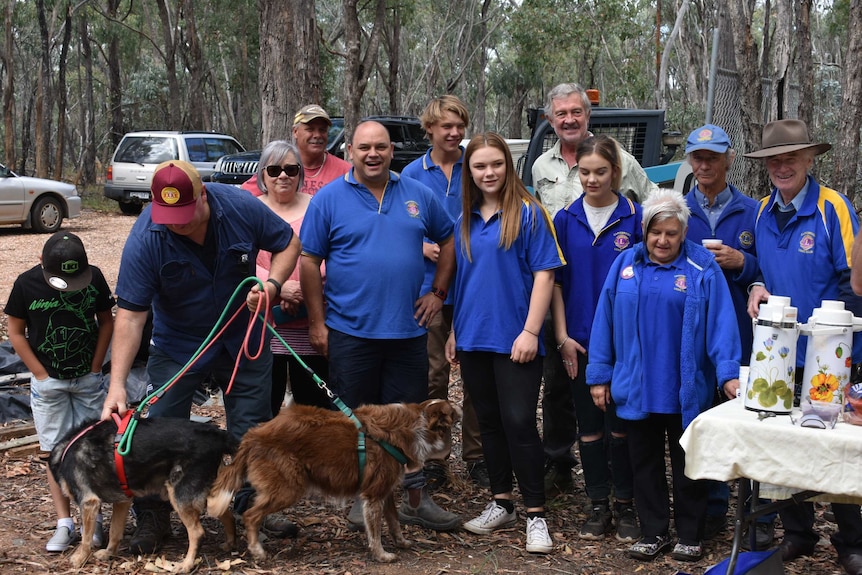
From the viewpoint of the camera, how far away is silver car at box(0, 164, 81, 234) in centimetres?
1703

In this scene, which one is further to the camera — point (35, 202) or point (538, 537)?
point (35, 202)

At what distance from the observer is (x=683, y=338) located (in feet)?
14.6

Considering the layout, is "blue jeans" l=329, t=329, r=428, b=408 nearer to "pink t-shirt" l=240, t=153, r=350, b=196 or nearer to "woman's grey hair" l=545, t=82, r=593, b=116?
"pink t-shirt" l=240, t=153, r=350, b=196

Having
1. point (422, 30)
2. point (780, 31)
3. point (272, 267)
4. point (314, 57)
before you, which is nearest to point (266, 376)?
point (272, 267)

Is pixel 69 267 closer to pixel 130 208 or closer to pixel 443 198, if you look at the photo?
pixel 443 198

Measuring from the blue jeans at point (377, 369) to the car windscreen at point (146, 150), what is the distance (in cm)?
1807

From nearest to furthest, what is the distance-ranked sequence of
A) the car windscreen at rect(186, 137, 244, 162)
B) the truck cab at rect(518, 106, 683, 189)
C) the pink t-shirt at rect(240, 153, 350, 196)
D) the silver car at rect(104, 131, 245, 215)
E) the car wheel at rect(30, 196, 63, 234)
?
the pink t-shirt at rect(240, 153, 350, 196)
the truck cab at rect(518, 106, 683, 189)
the car wheel at rect(30, 196, 63, 234)
the silver car at rect(104, 131, 245, 215)
the car windscreen at rect(186, 137, 244, 162)

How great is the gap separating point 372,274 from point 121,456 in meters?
1.53

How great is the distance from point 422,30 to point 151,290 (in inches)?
2054

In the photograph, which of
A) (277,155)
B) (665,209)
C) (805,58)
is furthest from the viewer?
(805,58)

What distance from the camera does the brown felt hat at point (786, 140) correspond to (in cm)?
456

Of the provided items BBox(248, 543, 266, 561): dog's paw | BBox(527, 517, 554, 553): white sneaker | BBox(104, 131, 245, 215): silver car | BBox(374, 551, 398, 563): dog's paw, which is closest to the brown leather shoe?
BBox(527, 517, 554, 553): white sneaker

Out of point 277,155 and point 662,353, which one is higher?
point 277,155

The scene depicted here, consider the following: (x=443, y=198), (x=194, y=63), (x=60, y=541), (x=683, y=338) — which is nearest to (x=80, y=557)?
(x=60, y=541)
